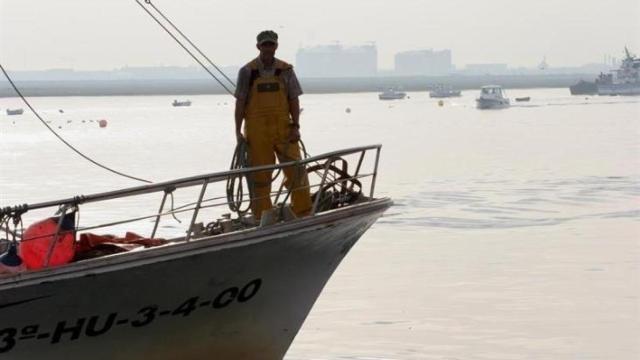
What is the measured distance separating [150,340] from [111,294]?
634mm

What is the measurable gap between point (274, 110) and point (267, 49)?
474mm

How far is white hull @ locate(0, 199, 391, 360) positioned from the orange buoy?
348 mm

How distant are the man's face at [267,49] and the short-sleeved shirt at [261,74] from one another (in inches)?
4.4

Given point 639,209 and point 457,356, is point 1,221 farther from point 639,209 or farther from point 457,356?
point 639,209

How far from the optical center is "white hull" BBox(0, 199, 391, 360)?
10.8 m

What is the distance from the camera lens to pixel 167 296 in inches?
443

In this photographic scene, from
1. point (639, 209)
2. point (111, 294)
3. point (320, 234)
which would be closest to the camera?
point (111, 294)

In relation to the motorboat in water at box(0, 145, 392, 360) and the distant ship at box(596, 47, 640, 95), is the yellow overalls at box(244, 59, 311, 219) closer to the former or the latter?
the motorboat in water at box(0, 145, 392, 360)

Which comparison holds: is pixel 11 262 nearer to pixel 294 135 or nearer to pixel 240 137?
pixel 240 137

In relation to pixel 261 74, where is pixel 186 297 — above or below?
below

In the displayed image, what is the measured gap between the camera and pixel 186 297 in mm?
11352

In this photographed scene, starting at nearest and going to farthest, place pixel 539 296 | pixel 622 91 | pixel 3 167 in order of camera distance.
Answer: pixel 539 296
pixel 3 167
pixel 622 91

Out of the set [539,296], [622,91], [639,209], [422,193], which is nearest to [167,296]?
[539,296]

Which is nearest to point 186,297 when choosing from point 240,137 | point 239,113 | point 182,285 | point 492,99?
point 182,285
